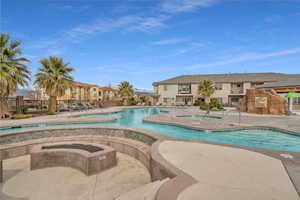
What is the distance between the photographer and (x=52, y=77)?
19031 millimetres

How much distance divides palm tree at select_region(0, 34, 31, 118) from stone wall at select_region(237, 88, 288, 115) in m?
27.6

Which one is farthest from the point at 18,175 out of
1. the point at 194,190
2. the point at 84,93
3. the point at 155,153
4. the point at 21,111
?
the point at 84,93

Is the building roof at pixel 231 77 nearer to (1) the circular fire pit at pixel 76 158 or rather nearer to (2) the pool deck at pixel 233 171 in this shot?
(2) the pool deck at pixel 233 171

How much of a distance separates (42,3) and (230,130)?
51.2 feet

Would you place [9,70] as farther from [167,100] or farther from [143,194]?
[167,100]

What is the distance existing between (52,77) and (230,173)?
2181 centimetres

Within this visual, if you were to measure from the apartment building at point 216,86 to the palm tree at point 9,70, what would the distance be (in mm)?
31326

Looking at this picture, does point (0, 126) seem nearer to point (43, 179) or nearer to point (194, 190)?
point (43, 179)

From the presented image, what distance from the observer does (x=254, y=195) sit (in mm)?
2600

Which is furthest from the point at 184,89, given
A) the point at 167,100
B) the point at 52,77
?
the point at 52,77

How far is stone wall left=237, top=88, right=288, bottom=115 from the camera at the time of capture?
1762cm

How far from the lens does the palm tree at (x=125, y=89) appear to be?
132 ft

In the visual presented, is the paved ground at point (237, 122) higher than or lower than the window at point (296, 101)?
lower

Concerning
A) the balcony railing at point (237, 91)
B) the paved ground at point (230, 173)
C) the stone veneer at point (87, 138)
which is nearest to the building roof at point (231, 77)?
the balcony railing at point (237, 91)
